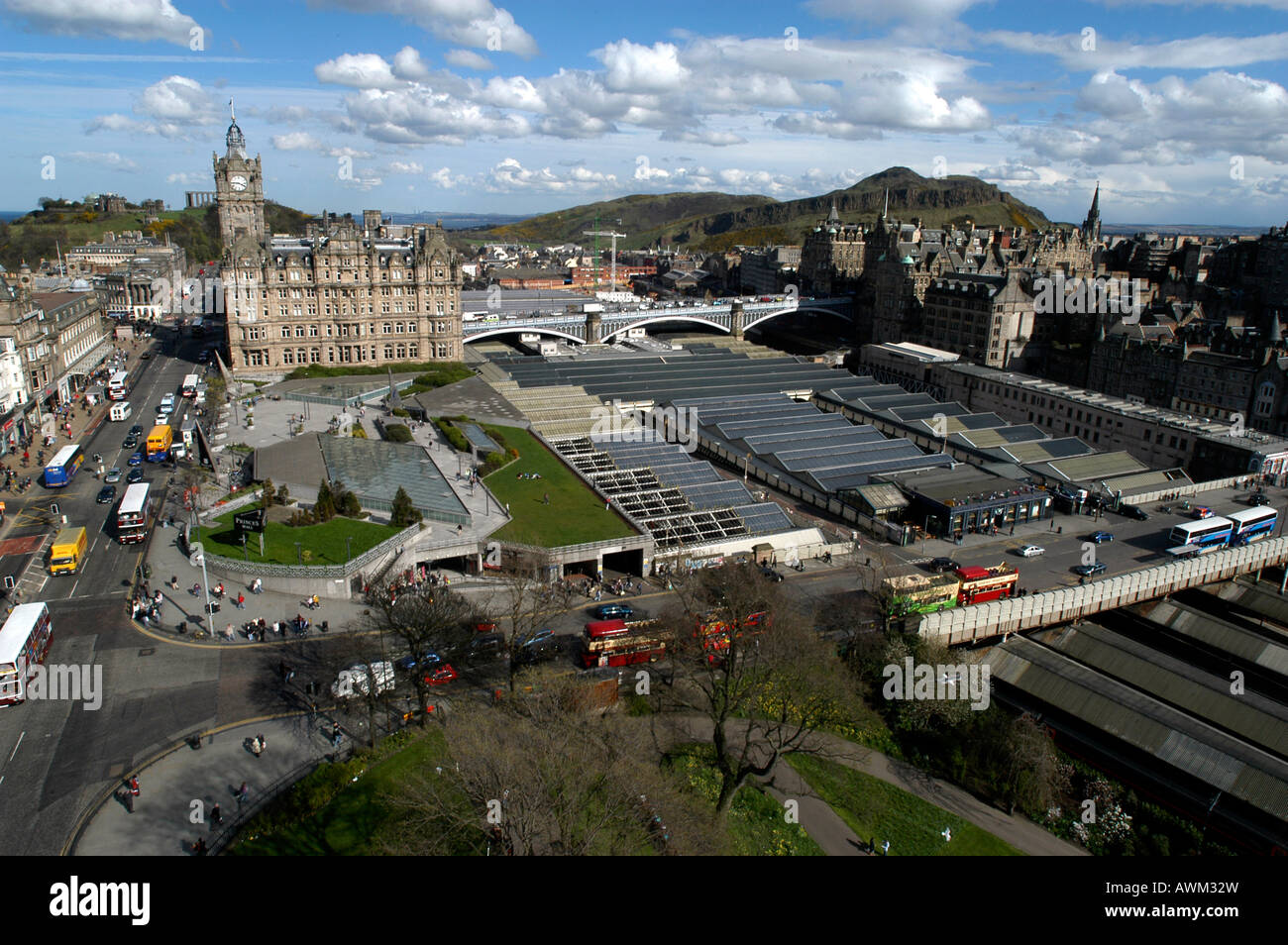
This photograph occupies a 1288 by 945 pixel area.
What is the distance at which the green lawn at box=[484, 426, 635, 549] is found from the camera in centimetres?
4850

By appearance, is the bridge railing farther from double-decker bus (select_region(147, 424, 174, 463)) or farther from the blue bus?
the blue bus

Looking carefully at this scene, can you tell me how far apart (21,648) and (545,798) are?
24857 mm

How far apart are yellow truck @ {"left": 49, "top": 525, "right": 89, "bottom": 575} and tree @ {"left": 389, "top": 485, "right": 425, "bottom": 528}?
53.2 ft

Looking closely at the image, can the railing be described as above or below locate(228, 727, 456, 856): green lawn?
above

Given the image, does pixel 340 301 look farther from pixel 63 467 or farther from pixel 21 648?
pixel 21 648

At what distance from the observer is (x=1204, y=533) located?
54.8m

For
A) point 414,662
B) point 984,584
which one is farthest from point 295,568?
point 984,584

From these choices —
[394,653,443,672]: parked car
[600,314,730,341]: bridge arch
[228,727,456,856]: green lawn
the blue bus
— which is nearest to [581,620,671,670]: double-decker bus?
[394,653,443,672]: parked car

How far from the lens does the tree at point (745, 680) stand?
103 feet

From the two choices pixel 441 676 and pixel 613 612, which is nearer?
pixel 441 676

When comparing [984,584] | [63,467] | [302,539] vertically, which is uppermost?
[63,467]

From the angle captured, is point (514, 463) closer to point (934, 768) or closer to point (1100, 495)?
point (934, 768)

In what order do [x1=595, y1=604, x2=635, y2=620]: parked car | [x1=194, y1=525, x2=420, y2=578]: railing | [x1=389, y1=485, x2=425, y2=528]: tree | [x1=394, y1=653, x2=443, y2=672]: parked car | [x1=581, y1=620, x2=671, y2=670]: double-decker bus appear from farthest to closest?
1. [x1=389, y1=485, x2=425, y2=528]: tree
2. [x1=194, y1=525, x2=420, y2=578]: railing
3. [x1=595, y1=604, x2=635, y2=620]: parked car
4. [x1=581, y1=620, x2=671, y2=670]: double-decker bus
5. [x1=394, y1=653, x2=443, y2=672]: parked car
